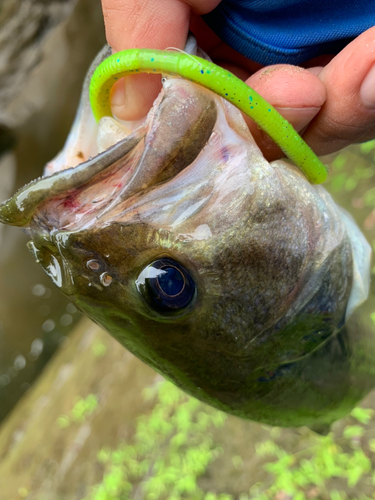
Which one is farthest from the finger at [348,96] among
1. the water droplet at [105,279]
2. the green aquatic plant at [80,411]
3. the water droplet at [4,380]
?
the water droplet at [4,380]

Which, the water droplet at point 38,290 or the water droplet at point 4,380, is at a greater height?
the water droplet at point 38,290

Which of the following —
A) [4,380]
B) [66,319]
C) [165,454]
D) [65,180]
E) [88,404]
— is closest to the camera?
[65,180]

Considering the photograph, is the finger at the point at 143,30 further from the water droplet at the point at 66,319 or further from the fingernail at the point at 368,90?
the water droplet at the point at 66,319

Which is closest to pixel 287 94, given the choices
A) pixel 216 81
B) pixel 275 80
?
pixel 275 80

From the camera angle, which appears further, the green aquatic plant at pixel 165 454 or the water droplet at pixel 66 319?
the water droplet at pixel 66 319

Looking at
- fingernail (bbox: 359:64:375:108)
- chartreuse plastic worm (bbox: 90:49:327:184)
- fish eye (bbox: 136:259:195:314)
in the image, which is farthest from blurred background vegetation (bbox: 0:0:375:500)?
fish eye (bbox: 136:259:195:314)

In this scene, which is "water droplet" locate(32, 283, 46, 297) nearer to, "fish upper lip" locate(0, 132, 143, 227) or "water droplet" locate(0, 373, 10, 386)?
"water droplet" locate(0, 373, 10, 386)

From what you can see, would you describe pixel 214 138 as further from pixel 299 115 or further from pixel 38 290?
pixel 38 290
